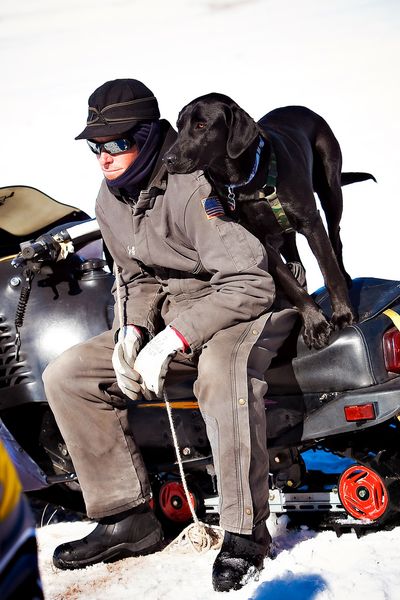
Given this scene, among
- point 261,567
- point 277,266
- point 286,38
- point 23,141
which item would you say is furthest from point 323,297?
point 286,38

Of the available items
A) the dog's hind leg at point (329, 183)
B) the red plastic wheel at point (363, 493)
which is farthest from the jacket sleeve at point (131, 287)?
the dog's hind leg at point (329, 183)

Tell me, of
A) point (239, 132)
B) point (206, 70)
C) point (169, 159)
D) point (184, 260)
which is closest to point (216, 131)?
point (239, 132)

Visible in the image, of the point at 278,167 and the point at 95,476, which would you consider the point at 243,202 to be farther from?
the point at 95,476

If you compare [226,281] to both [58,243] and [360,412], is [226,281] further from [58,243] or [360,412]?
[58,243]

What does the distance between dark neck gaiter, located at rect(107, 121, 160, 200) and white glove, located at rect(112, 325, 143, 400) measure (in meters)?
0.52

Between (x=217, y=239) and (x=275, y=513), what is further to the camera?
(x=275, y=513)

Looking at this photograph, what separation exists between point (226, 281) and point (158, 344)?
0.30 meters

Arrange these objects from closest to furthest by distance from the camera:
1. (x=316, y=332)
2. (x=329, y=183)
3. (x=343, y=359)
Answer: (x=343, y=359) → (x=316, y=332) → (x=329, y=183)

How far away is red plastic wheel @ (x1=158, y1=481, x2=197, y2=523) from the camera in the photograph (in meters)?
3.38

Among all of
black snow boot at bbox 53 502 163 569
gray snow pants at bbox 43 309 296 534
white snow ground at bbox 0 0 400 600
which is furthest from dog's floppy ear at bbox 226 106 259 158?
white snow ground at bbox 0 0 400 600

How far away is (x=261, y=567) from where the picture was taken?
2.77m

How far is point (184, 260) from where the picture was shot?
2.98m

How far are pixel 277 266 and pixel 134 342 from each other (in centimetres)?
69

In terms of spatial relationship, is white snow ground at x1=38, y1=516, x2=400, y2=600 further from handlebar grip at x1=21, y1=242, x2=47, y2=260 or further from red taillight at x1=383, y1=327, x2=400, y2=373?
handlebar grip at x1=21, y1=242, x2=47, y2=260
